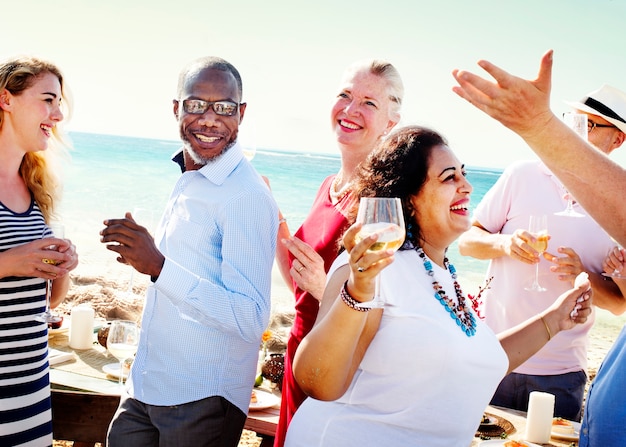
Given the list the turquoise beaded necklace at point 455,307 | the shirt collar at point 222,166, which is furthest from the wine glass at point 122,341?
the turquoise beaded necklace at point 455,307

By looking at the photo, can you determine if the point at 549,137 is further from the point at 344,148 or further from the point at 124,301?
the point at 124,301

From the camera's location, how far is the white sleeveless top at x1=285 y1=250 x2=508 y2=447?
227cm

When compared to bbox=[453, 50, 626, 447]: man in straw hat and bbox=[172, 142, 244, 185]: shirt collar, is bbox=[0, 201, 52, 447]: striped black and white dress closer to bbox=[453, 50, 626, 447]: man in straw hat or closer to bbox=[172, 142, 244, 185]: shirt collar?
bbox=[172, 142, 244, 185]: shirt collar

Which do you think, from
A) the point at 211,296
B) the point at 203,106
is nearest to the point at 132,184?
the point at 203,106

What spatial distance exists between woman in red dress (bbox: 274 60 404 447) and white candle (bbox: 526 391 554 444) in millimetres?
991

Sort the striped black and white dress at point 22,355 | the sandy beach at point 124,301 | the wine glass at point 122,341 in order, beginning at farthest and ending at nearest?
the sandy beach at point 124,301 < the wine glass at point 122,341 < the striped black and white dress at point 22,355

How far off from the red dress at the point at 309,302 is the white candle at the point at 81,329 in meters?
1.27

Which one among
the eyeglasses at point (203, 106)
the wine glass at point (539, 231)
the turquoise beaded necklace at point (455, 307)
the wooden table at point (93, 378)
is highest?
the eyeglasses at point (203, 106)

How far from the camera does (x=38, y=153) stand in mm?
3467

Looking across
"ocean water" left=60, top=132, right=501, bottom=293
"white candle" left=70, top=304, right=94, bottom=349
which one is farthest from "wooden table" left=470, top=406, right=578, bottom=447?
"ocean water" left=60, top=132, right=501, bottom=293

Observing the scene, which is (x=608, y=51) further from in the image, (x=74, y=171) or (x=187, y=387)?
(x=187, y=387)

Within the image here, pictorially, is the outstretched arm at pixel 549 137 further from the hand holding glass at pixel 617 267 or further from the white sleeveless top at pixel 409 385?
the hand holding glass at pixel 617 267

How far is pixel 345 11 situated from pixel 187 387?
3648 centimetres

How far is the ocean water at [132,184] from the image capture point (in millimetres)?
17594
